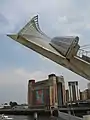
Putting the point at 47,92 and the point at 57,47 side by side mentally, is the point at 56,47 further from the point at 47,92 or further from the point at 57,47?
the point at 47,92

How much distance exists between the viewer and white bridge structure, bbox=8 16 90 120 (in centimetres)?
1778

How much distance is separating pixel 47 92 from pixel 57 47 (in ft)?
205

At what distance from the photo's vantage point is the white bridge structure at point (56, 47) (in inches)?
700

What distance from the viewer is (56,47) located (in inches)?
738

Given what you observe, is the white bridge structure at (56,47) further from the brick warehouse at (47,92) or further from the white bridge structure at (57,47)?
the brick warehouse at (47,92)

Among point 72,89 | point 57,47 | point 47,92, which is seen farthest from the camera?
point 47,92

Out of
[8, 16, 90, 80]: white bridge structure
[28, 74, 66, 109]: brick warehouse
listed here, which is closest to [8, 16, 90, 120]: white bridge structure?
[8, 16, 90, 80]: white bridge structure

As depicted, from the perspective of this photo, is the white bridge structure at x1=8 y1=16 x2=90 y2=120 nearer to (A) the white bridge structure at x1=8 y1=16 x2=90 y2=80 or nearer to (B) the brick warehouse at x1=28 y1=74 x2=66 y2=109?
(A) the white bridge structure at x1=8 y1=16 x2=90 y2=80

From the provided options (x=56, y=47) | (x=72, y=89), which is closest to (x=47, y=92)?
(x=72, y=89)

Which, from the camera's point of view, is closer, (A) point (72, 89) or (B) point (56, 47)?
(B) point (56, 47)

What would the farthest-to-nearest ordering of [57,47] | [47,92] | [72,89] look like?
1. [47,92]
2. [72,89]
3. [57,47]

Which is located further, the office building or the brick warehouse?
the brick warehouse

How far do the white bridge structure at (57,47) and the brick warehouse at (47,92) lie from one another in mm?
57870

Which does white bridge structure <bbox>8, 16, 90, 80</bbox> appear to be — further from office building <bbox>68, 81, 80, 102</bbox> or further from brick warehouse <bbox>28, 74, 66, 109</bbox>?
brick warehouse <bbox>28, 74, 66, 109</bbox>
